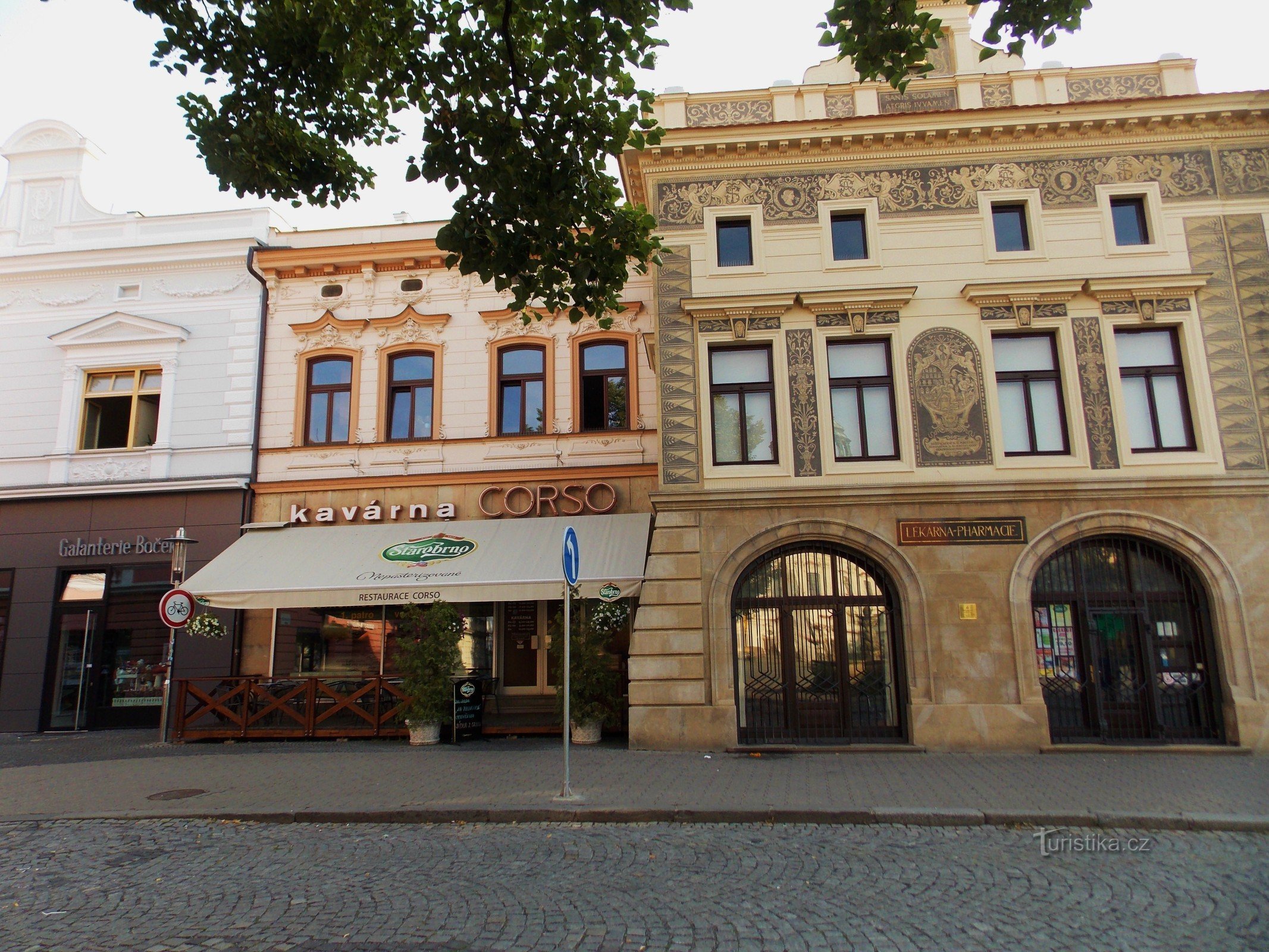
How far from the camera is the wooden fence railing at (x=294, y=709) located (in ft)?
46.3

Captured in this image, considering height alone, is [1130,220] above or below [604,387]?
above

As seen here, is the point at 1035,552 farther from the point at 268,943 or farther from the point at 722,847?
the point at 268,943

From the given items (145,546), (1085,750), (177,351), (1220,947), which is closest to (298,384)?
(177,351)

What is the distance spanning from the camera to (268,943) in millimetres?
5191

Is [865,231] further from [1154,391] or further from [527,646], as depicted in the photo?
[527,646]

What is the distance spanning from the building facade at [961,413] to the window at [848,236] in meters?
0.05

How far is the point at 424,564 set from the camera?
14258 mm

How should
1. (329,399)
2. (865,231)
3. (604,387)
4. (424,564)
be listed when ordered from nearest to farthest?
(865,231)
(424,564)
(604,387)
(329,399)

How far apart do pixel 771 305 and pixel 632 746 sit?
727cm

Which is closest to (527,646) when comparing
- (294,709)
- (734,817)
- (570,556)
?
(294,709)

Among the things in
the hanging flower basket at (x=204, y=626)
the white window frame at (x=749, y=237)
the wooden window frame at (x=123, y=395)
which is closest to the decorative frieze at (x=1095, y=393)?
the white window frame at (x=749, y=237)

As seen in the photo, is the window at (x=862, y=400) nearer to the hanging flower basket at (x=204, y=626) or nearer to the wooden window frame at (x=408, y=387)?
the wooden window frame at (x=408, y=387)

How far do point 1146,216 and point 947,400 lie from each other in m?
4.64

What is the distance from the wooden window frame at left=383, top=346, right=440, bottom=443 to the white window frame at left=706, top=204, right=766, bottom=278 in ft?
20.0
